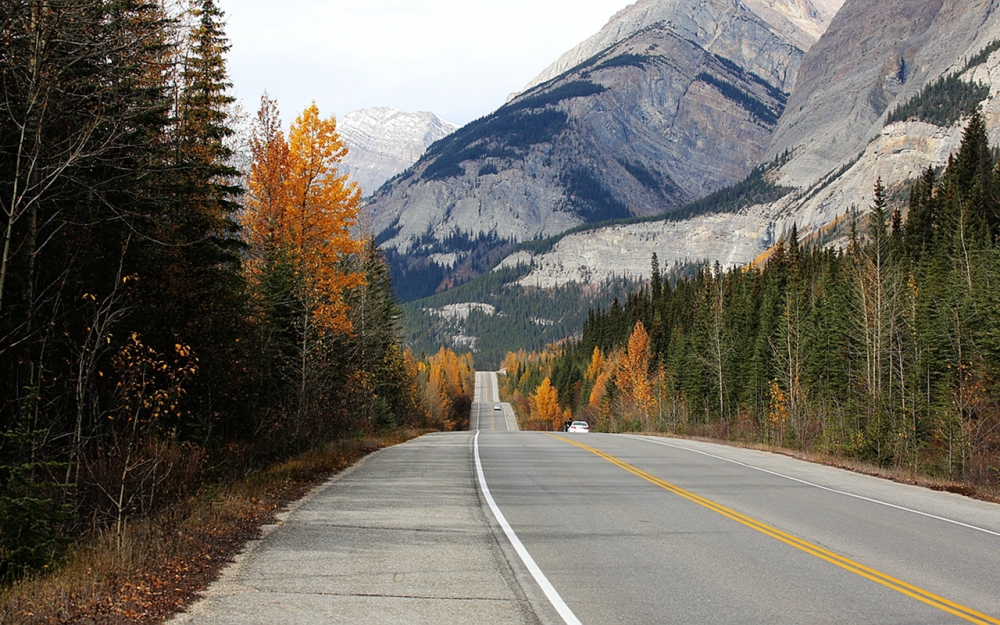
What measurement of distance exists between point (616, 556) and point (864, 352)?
133 ft

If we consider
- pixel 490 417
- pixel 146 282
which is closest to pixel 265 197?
pixel 146 282

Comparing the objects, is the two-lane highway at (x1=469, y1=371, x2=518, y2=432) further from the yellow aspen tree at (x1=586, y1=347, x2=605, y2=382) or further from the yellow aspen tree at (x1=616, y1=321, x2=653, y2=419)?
the yellow aspen tree at (x1=616, y1=321, x2=653, y2=419)

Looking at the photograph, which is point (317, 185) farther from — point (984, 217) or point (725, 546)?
point (984, 217)

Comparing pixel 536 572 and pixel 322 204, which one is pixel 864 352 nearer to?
pixel 322 204

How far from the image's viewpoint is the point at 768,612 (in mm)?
6930

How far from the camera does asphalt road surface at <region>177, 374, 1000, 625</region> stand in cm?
688

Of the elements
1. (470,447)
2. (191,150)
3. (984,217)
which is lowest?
(470,447)

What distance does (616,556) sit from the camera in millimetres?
9234

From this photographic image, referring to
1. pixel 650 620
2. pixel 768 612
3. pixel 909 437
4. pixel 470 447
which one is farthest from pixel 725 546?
pixel 909 437

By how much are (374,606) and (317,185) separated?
80.1 feet

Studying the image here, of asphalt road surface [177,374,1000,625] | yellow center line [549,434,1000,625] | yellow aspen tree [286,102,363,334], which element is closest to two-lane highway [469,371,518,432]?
yellow aspen tree [286,102,363,334]

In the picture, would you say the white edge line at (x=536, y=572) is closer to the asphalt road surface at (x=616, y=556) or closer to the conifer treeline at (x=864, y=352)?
the asphalt road surface at (x=616, y=556)

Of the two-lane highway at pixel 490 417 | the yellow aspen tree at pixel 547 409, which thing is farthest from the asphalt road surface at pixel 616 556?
the yellow aspen tree at pixel 547 409

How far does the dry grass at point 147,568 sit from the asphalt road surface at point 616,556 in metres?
0.37
